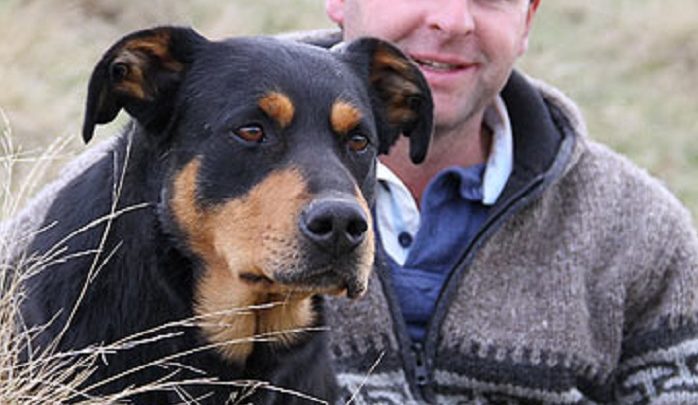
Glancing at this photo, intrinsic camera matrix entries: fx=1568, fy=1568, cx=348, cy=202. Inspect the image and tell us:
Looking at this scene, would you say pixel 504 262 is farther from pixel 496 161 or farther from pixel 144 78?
pixel 144 78

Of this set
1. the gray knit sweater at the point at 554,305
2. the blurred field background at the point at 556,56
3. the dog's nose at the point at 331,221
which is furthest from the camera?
the blurred field background at the point at 556,56

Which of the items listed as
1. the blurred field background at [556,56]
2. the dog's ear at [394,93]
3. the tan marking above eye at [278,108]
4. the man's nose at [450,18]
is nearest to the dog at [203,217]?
the tan marking above eye at [278,108]

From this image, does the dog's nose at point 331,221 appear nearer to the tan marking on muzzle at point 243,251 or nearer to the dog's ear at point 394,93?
the tan marking on muzzle at point 243,251

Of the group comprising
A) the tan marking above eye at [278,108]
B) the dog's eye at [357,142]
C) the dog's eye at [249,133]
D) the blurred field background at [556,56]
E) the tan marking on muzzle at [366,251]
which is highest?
the tan marking above eye at [278,108]

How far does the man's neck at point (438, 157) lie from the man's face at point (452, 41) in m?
0.08

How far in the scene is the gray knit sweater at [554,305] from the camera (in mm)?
4254

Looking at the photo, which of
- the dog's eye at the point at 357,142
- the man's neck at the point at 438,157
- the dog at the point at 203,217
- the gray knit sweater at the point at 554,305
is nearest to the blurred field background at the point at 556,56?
the man's neck at the point at 438,157

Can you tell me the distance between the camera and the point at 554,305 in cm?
431

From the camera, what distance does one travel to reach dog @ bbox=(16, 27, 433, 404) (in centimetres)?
323

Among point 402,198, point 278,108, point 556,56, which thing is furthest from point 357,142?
point 556,56

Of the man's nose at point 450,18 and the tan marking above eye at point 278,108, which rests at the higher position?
the tan marking above eye at point 278,108

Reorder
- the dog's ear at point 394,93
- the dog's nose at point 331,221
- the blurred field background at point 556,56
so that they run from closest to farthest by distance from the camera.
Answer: the dog's nose at point 331,221 < the dog's ear at point 394,93 < the blurred field background at point 556,56

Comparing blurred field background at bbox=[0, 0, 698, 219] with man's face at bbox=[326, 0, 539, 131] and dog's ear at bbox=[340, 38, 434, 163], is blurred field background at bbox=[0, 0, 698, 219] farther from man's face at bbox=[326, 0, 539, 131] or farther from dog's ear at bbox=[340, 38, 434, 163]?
dog's ear at bbox=[340, 38, 434, 163]

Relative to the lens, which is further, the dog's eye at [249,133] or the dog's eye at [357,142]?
the dog's eye at [357,142]
